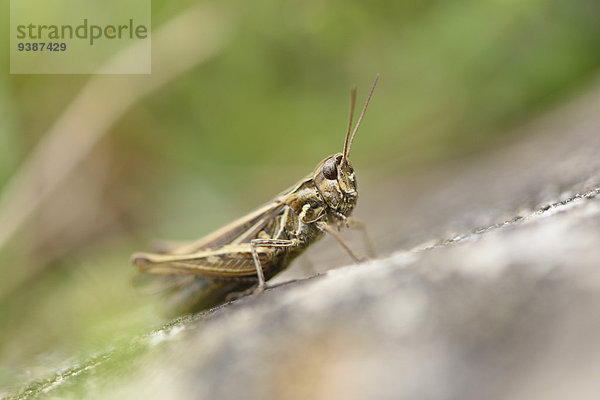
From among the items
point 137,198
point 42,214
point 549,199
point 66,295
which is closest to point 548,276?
point 549,199

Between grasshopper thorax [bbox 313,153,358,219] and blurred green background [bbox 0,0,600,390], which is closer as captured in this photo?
grasshopper thorax [bbox 313,153,358,219]

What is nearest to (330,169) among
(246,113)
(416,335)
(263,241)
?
(263,241)

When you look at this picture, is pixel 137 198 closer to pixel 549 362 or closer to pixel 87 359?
pixel 87 359

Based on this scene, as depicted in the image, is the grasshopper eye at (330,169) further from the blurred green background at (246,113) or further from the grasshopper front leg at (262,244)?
the blurred green background at (246,113)

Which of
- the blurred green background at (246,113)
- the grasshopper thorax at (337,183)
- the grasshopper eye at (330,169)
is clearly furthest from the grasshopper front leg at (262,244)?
the blurred green background at (246,113)

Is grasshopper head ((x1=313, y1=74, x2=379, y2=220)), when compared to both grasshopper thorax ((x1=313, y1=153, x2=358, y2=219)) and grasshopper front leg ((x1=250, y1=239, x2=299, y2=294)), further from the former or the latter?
grasshopper front leg ((x1=250, y1=239, x2=299, y2=294))

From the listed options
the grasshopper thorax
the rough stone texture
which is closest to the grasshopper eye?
the grasshopper thorax

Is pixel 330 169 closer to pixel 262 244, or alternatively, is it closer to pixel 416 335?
pixel 262 244
